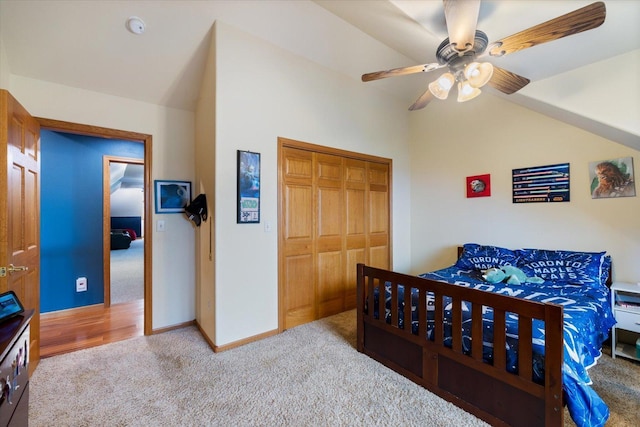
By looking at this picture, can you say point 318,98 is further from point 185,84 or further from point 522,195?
point 522,195

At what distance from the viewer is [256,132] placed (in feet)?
8.77

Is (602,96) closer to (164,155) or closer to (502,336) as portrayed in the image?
(502,336)

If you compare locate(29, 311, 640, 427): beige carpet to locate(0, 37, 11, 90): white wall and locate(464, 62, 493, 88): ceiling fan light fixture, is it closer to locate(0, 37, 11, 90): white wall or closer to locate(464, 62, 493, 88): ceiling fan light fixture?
locate(464, 62, 493, 88): ceiling fan light fixture

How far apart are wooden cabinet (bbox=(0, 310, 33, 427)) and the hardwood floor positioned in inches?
80.1

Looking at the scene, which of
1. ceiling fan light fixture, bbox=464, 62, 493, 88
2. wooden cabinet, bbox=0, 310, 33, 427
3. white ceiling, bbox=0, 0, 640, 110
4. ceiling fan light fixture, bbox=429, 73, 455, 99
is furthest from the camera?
ceiling fan light fixture, bbox=429, 73, 455, 99

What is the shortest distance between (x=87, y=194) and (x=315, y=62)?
3404 millimetres

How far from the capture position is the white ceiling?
194 centimetres

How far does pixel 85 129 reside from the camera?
8.43 ft

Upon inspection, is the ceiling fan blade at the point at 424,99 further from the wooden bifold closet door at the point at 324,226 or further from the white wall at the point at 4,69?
the white wall at the point at 4,69

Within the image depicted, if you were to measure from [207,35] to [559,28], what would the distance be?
8.77 ft

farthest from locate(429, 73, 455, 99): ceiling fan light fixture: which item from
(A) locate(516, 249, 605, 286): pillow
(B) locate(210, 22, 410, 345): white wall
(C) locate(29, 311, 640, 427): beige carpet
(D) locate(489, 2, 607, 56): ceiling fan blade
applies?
(C) locate(29, 311, 640, 427): beige carpet

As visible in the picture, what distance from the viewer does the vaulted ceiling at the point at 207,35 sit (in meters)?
1.95

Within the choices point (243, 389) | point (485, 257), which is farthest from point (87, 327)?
point (485, 257)

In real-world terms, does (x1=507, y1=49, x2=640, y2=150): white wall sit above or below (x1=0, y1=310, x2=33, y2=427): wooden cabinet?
above
